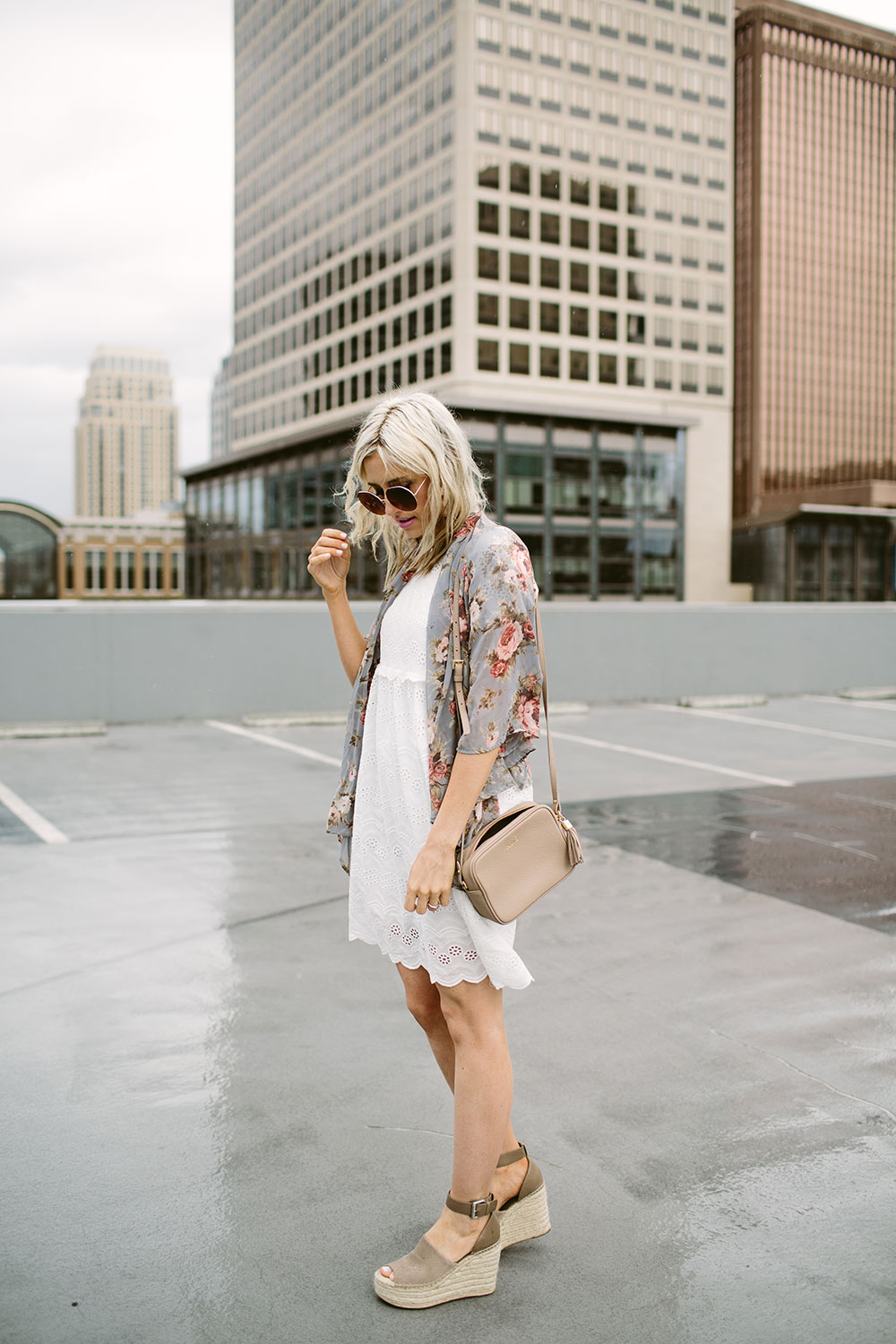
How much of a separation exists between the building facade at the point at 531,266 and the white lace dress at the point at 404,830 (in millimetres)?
62582

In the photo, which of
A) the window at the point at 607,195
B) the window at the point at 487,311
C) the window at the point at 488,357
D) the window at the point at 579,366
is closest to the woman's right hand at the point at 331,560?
the window at the point at 488,357

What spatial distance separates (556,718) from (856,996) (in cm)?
944

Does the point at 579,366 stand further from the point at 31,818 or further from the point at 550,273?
the point at 31,818

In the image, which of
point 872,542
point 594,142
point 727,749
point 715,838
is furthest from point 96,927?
point 594,142

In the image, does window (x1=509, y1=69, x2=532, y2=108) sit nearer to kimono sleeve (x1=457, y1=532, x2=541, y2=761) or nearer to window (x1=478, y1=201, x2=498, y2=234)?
window (x1=478, y1=201, x2=498, y2=234)

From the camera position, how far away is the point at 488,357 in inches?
3078

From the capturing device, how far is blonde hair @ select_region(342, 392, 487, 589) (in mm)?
2295

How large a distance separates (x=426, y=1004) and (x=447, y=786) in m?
0.53

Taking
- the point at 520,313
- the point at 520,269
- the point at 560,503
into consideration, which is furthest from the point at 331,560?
the point at 520,269

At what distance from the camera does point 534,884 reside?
87.3 inches

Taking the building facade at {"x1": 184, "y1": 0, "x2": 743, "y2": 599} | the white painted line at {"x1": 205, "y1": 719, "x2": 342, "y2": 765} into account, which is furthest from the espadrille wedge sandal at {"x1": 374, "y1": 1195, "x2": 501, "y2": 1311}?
the building facade at {"x1": 184, "y1": 0, "x2": 743, "y2": 599}

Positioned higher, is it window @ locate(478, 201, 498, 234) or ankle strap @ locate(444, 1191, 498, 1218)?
window @ locate(478, 201, 498, 234)

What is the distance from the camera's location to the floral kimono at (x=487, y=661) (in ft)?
7.13

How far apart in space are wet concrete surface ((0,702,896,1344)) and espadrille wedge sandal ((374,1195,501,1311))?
0.04 m
